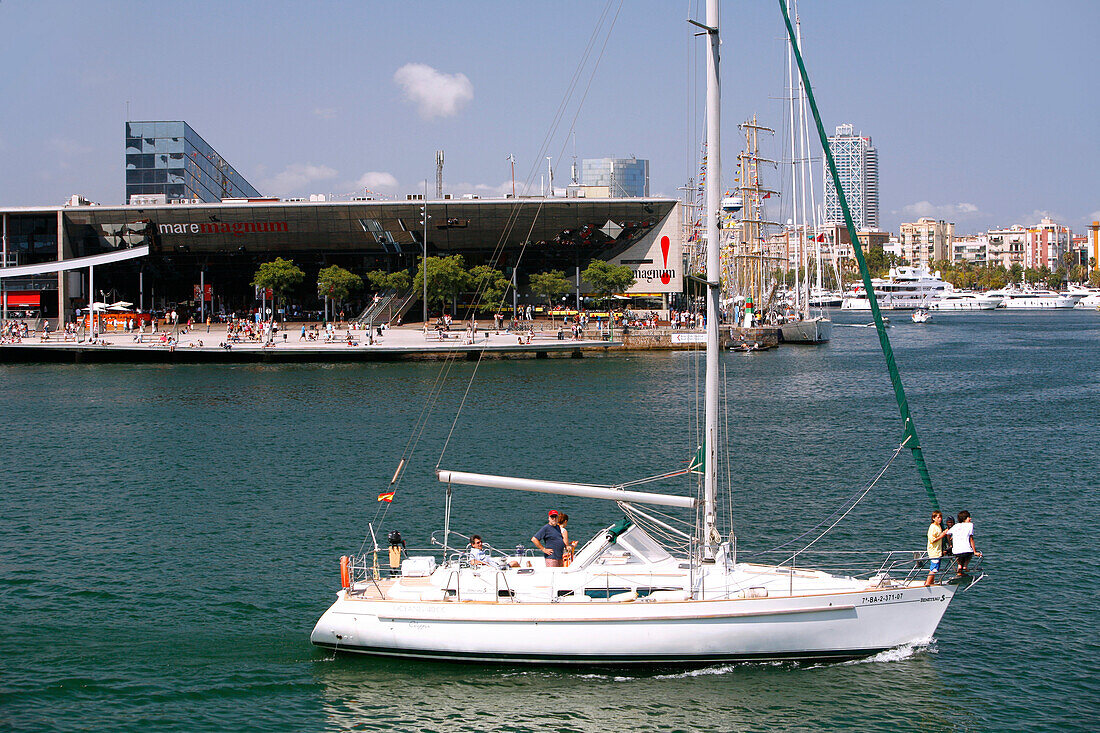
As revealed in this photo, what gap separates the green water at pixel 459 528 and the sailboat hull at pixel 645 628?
1.28ft

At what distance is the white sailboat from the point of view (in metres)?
16.1

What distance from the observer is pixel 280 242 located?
10125 centimetres

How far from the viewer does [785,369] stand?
227 feet

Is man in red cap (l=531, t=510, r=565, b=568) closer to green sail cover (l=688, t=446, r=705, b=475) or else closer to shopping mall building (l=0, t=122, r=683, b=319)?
green sail cover (l=688, t=446, r=705, b=475)

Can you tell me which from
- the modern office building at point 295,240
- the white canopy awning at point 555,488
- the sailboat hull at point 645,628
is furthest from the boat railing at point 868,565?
the modern office building at point 295,240

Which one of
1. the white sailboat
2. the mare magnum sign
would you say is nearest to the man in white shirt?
the white sailboat

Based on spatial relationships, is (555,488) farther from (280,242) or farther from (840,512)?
(280,242)

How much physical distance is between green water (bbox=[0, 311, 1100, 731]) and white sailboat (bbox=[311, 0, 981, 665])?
491mm

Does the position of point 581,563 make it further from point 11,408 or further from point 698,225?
point 698,225

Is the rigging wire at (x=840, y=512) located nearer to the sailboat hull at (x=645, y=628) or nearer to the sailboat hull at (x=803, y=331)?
the sailboat hull at (x=645, y=628)

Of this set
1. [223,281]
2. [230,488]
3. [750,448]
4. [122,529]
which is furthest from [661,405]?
[223,281]

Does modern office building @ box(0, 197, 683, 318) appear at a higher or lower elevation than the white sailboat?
higher

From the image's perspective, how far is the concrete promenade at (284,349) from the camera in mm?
74562

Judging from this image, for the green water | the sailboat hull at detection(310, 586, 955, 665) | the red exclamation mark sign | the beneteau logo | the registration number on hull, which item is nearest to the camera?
the green water
